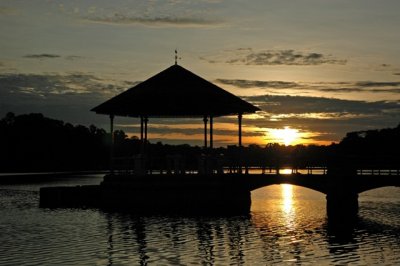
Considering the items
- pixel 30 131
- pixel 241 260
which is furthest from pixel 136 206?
pixel 30 131

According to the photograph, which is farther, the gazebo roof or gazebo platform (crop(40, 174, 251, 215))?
the gazebo roof

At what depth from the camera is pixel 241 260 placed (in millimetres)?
26453

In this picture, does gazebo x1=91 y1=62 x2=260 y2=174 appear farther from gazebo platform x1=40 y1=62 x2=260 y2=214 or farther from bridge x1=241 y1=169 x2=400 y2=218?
bridge x1=241 y1=169 x2=400 y2=218

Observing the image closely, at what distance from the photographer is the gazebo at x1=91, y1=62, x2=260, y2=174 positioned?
1816 inches

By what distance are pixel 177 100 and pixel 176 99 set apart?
10 cm

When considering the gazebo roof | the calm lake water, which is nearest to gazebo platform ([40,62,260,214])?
the gazebo roof

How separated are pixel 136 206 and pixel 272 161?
10363 mm

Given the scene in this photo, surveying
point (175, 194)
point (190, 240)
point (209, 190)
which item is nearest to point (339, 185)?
point (209, 190)

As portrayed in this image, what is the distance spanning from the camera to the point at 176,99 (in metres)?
46.0

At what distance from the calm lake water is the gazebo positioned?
7155 millimetres

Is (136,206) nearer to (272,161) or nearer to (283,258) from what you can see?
(272,161)

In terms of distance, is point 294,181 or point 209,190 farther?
point 294,181

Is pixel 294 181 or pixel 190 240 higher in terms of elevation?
pixel 294 181

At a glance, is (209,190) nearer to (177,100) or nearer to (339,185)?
(177,100)
